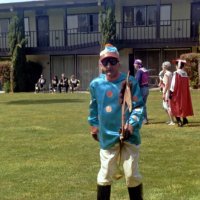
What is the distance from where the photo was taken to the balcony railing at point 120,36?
32.3 m

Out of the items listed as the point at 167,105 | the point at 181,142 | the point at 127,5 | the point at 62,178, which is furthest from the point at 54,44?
the point at 62,178

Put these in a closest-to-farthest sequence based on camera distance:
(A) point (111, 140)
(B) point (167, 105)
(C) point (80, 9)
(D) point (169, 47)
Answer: (A) point (111, 140) → (B) point (167, 105) → (D) point (169, 47) → (C) point (80, 9)

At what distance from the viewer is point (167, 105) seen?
12.6 meters

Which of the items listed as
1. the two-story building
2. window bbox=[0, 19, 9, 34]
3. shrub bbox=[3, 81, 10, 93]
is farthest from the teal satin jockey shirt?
window bbox=[0, 19, 9, 34]

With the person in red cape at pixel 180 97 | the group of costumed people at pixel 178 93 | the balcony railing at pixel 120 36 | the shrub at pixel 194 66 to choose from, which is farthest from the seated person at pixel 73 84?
the person in red cape at pixel 180 97

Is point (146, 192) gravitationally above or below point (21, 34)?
below

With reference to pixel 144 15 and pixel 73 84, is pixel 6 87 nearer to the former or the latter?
pixel 73 84

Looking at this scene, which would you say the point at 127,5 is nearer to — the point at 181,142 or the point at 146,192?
the point at 181,142

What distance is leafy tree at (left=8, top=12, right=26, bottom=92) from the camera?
109 ft

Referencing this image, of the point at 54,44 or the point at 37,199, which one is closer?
the point at 37,199

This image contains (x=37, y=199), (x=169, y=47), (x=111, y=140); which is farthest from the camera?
(x=169, y=47)

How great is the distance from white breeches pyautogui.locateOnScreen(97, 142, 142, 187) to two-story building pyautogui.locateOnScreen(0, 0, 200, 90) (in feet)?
89.1

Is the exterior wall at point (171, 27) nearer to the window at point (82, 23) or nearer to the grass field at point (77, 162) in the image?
the window at point (82, 23)

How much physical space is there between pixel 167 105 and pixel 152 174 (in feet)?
18.8
